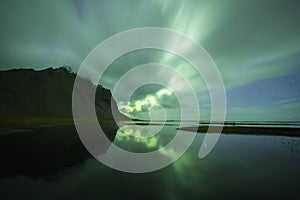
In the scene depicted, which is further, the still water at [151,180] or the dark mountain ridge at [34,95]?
the dark mountain ridge at [34,95]

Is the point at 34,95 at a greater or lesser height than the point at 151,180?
greater

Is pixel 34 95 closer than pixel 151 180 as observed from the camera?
No

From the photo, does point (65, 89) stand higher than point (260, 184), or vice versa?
point (65, 89)

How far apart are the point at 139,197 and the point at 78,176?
512 centimetres

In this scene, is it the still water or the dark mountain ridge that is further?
the dark mountain ridge

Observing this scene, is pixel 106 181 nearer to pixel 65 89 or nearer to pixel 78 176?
pixel 78 176

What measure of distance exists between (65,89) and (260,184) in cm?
20571

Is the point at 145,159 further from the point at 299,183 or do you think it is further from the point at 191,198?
the point at 299,183

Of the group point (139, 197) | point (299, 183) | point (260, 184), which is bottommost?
point (139, 197)

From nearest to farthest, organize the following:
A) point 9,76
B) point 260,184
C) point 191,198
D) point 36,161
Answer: point 191,198, point 260,184, point 36,161, point 9,76

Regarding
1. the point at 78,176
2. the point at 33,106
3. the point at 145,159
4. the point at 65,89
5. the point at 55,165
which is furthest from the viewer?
the point at 65,89

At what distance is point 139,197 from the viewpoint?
848 centimetres

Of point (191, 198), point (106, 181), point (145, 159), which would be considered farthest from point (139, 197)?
point (145, 159)

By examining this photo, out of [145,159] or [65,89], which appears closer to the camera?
[145,159]
